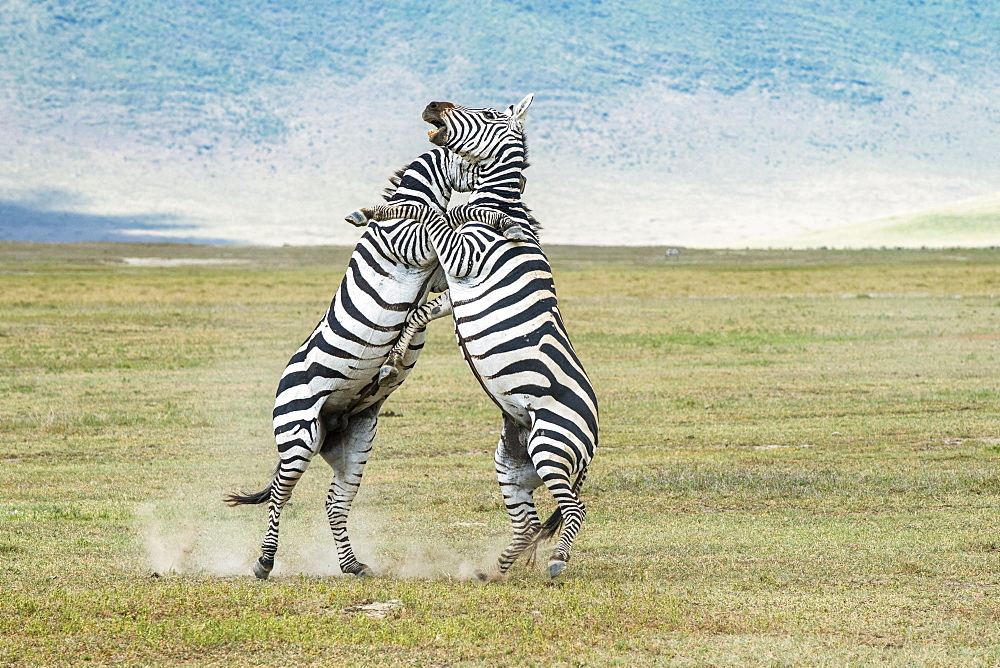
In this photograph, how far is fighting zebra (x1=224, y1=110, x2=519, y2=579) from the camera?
905 centimetres

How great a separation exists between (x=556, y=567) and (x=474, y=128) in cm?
297

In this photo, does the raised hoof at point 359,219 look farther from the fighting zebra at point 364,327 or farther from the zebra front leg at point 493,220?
the zebra front leg at point 493,220

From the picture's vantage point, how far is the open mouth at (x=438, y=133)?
903 cm

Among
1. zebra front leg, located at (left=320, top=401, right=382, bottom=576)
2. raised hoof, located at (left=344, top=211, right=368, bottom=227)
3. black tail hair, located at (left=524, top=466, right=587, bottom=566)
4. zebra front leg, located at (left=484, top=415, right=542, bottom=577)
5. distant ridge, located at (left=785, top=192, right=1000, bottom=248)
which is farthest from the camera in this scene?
distant ridge, located at (left=785, top=192, right=1000, bottom=248)

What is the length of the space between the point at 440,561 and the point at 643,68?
18728 cm

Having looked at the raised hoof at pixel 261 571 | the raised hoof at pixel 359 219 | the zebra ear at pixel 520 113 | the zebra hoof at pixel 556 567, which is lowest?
the raised hoof at pixel 261 571

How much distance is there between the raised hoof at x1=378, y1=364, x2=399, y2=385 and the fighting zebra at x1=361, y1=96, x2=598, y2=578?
26 mm

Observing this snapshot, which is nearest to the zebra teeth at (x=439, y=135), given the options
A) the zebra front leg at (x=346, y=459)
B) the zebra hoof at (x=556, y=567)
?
the zebra front leg at (x=346, y=459)

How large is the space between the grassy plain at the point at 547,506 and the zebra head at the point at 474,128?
Result: 2904 mm

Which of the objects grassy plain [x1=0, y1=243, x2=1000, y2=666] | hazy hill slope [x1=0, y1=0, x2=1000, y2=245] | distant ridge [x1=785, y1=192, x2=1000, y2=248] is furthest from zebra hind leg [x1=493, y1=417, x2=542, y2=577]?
hazy hill slope [x1=0, y1=0, x2=1000, y2=245]

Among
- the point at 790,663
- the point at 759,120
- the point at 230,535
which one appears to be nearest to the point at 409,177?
the point at 230,535

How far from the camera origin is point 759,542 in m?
Answer: 10.1

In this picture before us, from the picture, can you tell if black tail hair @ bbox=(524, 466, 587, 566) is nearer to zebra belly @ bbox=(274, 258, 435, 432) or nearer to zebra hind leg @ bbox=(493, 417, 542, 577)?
zebra hind leg @ bbox=(493, 417, 542, 577)

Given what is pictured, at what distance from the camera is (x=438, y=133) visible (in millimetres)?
9039
